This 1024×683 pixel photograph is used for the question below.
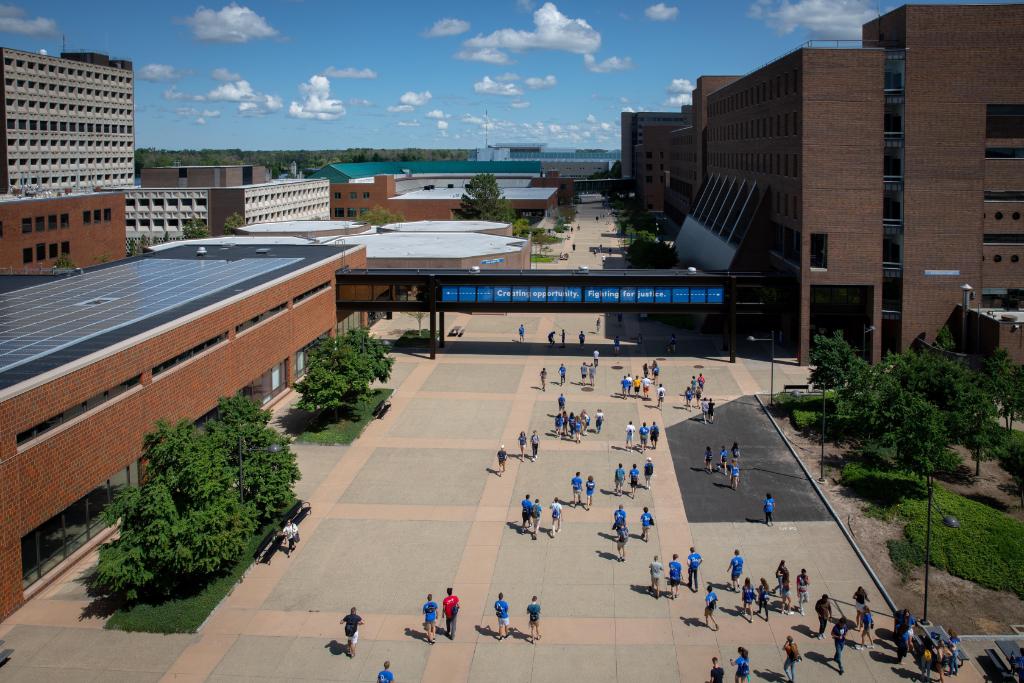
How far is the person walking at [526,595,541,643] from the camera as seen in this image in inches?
891

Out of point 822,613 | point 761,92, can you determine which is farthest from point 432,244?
point 822,613

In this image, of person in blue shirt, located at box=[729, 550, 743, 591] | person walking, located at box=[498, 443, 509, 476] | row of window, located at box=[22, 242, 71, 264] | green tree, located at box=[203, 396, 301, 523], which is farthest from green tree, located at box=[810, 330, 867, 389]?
row of window, located at box=[22, 242, 71, 264]

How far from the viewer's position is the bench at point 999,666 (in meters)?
21.5

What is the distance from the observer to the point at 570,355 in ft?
188

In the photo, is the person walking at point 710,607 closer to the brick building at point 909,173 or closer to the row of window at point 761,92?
the brick building at point 909,173

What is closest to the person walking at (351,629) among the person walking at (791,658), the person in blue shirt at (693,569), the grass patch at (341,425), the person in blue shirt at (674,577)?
the person in blue shirt at (674,577)

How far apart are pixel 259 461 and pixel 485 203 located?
327ft

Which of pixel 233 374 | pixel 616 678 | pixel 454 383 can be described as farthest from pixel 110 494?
pixel 454 383

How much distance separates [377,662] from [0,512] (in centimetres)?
1014

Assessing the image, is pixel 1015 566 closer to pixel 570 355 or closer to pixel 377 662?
pixel 377 662

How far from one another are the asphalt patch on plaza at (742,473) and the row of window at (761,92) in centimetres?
2176

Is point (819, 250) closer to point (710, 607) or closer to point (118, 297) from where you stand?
point (710, 607)

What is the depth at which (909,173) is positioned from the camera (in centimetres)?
5147

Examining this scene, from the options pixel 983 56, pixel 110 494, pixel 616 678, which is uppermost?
pixel 983 56
